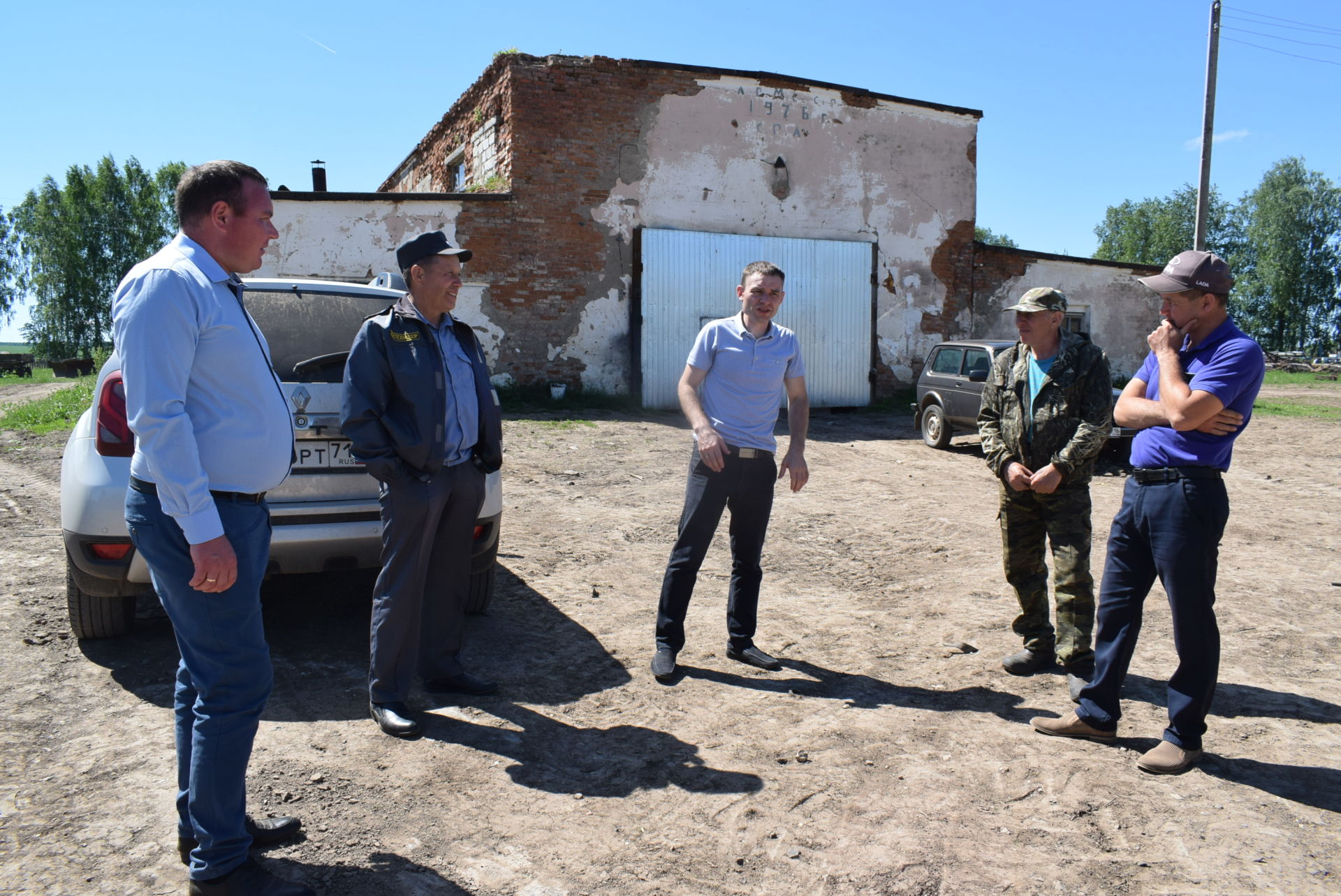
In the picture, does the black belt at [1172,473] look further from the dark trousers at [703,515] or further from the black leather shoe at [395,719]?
the black leather shoe at [395,719]

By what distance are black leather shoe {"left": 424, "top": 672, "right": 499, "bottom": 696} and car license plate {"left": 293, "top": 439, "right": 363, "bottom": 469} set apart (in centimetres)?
103

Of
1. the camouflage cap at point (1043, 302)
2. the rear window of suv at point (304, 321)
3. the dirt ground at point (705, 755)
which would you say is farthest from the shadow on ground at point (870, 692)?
the rear window of suv at point (304, 321)

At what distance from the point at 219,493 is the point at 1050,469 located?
10.9 ft

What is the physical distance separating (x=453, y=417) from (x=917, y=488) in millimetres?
6767

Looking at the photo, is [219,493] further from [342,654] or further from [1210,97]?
[1210,97]

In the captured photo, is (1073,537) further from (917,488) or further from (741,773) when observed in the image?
(917,488)

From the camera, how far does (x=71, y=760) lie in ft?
9.71

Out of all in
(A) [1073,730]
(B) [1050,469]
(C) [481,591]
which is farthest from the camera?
(C) [481,591]

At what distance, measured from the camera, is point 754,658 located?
162 inches

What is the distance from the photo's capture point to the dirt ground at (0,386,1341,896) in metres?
2.44

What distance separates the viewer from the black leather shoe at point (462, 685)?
12.0 feet

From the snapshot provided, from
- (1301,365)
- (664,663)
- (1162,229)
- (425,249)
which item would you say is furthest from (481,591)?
(1162,229)

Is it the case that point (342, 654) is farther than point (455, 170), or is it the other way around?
point (455, 170)

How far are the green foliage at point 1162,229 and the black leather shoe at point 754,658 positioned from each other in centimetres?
5940
